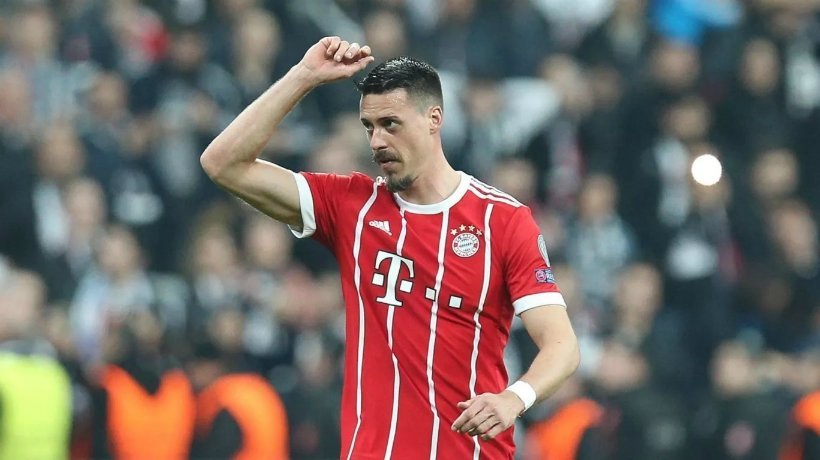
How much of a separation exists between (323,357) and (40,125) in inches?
119

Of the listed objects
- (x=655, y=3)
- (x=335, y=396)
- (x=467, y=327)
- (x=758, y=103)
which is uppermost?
(x=655, y=3)

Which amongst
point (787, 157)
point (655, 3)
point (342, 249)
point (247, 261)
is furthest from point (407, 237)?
point (655, 3)

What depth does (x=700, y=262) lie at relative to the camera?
1112 cm

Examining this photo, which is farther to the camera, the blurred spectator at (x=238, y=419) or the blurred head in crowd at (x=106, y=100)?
the blurred head in crowd at (x=106, y=100)

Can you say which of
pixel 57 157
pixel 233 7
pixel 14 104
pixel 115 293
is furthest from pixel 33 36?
pixel 115 293

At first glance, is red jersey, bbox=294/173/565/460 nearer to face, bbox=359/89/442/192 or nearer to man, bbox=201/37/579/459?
man, bbox=201/37/579/459

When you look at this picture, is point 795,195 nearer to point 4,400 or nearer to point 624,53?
point 624,53

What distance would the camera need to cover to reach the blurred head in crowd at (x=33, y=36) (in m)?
11.5

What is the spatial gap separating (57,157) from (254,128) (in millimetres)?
6019

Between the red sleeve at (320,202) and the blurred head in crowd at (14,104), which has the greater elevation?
the blurred head in crowd at (14,104)

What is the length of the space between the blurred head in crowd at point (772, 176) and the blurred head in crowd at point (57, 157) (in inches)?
193

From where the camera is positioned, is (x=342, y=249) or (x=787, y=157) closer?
(x=342, y=249)

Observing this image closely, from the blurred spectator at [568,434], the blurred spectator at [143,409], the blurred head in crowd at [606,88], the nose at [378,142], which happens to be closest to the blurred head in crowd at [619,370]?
the blurred spectator at [568,434]

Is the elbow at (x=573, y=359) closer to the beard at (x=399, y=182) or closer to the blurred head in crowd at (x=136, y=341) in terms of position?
the beard at (x=399, y=182)
